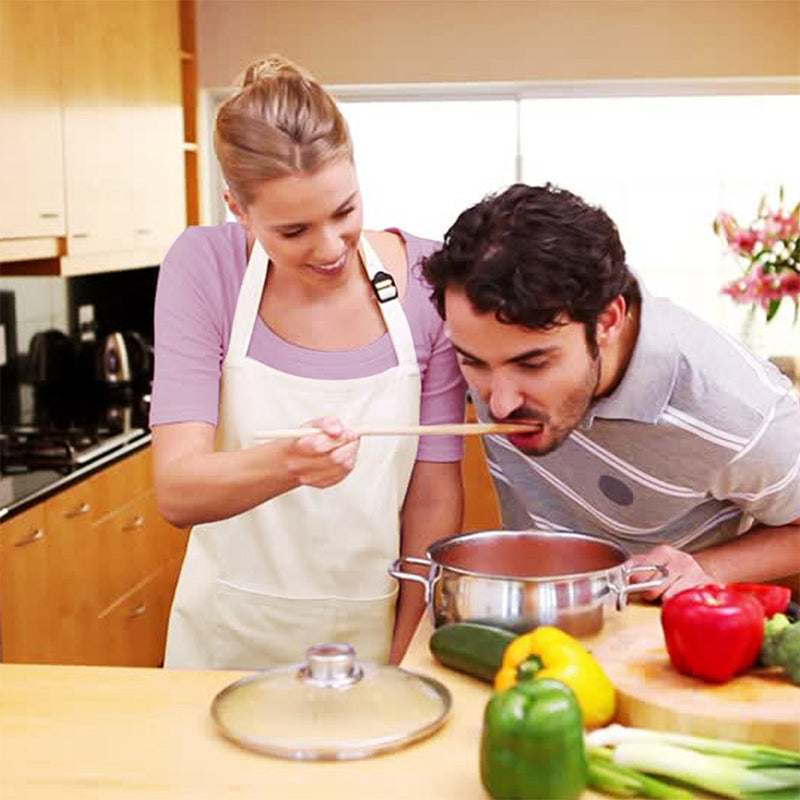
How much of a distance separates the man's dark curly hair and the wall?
153 inches

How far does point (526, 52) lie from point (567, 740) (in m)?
4.59

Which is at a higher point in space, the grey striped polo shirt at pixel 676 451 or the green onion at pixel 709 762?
the grey striped polo shirt at pixel 676 451

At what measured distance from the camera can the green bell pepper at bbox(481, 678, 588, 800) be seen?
3.74 feet

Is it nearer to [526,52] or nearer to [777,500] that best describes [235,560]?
[777,500]

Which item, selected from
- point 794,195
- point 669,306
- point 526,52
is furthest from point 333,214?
point 794,195

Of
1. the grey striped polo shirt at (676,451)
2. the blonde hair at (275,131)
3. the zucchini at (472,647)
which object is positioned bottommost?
the zucchini at (472,647)

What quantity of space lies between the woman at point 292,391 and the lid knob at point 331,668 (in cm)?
41

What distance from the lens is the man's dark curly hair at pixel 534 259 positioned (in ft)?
5.17

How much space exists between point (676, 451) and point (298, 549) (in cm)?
60

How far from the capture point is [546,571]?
168 cm

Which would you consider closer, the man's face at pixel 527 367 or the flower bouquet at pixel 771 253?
the man's face at pixel 527 367

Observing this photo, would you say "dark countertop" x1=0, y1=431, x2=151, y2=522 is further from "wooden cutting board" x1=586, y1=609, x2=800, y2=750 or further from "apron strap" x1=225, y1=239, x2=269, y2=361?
"wooden cutting board" x1=586, y1=609, x2=800, y2=750

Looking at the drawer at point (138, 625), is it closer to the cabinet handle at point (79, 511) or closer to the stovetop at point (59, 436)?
the cabinet handle at point (79, 511)

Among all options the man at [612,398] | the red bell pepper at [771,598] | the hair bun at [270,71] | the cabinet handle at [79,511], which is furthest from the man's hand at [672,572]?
the cabinet handle at [79,511]
